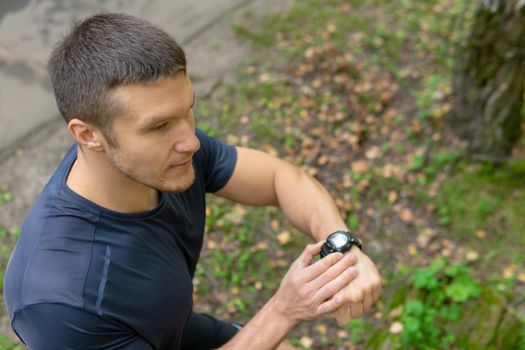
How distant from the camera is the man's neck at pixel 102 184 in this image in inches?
87.0

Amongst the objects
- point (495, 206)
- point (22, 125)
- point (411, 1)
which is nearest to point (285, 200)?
point (495, 206)

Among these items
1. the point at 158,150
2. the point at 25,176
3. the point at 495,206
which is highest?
the point at 158,150

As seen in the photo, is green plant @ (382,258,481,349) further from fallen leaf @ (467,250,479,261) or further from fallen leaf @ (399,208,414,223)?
fallen leaf @ (399,208,414,223)

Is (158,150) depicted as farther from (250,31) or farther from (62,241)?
(250,31)

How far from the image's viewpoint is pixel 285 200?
2.87 metres

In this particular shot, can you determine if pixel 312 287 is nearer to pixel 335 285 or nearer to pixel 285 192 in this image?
pixel 335 285

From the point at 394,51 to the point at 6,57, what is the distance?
13.1 ft

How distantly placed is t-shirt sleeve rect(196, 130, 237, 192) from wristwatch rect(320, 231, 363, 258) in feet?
1.97

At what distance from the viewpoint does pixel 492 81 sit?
15.6 feet

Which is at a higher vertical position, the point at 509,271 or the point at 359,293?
the point at 359,293

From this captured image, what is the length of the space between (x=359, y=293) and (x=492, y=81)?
3133mm

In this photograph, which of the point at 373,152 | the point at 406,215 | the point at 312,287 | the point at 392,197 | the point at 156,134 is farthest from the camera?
the point at 373,152

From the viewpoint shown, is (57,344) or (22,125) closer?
(57,344)

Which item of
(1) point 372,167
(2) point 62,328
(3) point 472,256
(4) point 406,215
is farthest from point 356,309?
(1) point 372,167
